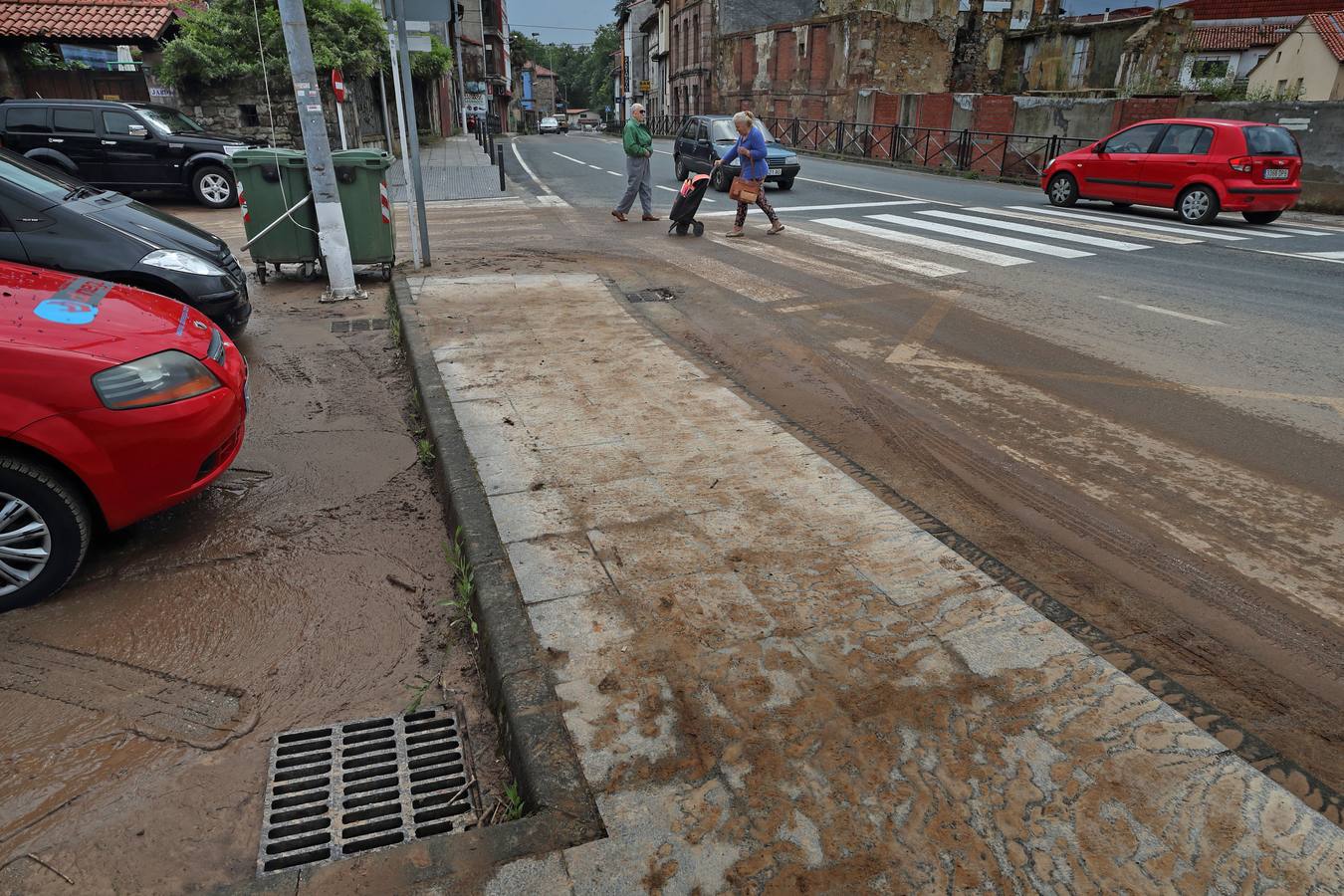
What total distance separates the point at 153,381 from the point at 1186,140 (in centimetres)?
1625

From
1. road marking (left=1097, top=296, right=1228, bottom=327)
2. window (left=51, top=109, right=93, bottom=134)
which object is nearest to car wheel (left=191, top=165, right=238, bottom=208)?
window (left=51, top=109, right=93, bottom=134)

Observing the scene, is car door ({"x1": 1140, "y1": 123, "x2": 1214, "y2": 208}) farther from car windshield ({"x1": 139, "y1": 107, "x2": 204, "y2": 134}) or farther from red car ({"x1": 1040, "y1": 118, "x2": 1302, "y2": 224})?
car windshield ({"x1": 139, "y1": 107, "x2": 204, "y2": 134})

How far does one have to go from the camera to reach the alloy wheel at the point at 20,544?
332 cm

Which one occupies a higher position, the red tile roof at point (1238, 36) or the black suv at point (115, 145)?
the red tile roof at point (1238, 36)

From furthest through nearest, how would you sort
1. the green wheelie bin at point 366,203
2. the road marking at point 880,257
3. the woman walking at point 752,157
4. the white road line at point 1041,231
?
1. the woman walking at point 752,157
2. the white road line at point 1041,231
3. the road marking at point 880,257
4. the green wheelie bin at point 366,203

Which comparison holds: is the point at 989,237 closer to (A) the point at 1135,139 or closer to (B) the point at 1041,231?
(B) the point at 1041,231

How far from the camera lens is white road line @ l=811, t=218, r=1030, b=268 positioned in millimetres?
10992

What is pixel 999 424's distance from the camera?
5574 mm

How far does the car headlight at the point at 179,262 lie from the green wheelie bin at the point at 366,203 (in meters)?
2.32

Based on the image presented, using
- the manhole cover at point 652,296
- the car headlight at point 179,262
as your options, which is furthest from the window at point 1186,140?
the car headlight at point 179,262

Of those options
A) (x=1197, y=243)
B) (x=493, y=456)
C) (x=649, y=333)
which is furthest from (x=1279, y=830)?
(x=1197, y=243)

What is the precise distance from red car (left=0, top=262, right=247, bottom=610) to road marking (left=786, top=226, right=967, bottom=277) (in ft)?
27.3

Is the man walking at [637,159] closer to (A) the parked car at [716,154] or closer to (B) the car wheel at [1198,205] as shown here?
(A) the parked car at [716,154]

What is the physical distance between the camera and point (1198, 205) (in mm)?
14391
